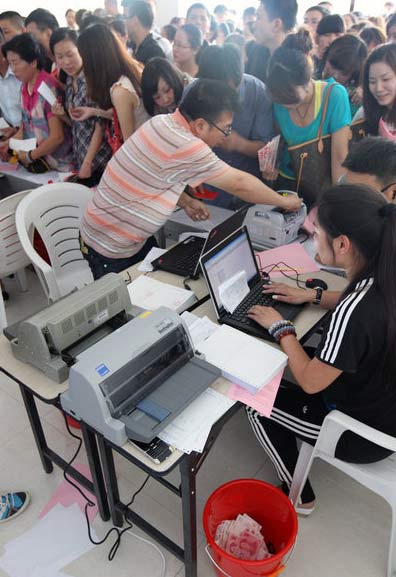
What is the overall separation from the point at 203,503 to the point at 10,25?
4.31 meters

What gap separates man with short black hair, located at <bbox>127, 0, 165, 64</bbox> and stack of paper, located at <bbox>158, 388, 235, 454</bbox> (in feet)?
10.8

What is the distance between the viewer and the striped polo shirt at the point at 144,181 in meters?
1.64

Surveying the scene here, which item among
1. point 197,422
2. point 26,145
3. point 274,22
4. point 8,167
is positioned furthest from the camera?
point 8,167

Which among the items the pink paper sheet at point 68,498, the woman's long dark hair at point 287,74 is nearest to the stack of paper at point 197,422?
the pink paper sheet at point 68,498

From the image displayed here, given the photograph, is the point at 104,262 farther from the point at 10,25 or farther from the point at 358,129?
the point at 10,25

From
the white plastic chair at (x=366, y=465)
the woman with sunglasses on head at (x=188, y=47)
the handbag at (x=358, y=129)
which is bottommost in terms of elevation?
the white plastic chair at (x=366, y=465)

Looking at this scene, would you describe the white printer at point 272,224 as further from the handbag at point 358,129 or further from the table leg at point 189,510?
the table leg at point 189,510

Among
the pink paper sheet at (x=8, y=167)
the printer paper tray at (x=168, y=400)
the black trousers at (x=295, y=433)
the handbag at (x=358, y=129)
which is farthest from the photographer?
the pink paper sheet at (x=8, y=167)

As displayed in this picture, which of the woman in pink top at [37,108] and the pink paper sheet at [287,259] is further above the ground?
the woman in pink top at [37,108]

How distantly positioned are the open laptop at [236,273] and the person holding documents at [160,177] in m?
0.29

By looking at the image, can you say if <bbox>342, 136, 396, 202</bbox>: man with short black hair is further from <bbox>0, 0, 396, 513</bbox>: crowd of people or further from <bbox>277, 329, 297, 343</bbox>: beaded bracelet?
<bbox>277, 329, 297, 343</bbox>: beaded bracelet

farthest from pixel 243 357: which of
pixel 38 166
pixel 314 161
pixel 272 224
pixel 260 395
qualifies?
pixel 38 166

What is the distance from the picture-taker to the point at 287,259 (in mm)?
1991

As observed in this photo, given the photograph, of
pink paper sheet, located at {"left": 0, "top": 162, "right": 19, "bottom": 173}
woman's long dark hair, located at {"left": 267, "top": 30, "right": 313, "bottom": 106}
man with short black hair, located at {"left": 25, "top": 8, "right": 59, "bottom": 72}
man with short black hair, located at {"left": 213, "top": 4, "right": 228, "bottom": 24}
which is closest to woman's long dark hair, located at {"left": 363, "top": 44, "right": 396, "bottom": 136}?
woman's long dark hair, located at {"left": 267, "top": 30, "right": 313, "bottom": 106}
